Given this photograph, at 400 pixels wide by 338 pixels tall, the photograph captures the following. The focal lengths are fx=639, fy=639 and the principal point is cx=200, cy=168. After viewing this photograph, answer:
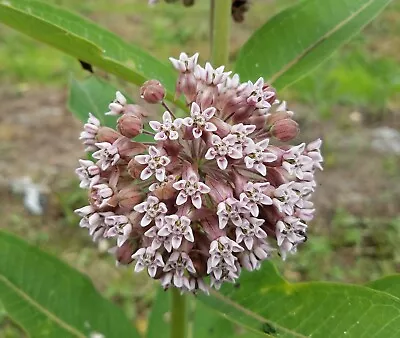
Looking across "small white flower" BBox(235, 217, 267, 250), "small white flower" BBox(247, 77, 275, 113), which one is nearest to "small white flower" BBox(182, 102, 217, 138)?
"small white flower" BBox(247, 77, 275, 113)

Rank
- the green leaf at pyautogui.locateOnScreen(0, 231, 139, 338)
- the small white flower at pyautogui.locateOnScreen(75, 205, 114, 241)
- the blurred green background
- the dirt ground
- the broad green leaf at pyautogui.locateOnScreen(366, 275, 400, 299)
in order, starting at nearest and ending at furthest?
the small white flower at pyautogui.locateOnScreen(75, 205, 114, 241) → the broad green leaf at pyautogui.locateOnScreen(366, 275, 400, 299) → the green leaf at pyautogui.locateOnScreen(0, 231, 139, 338) → the blurred green background → the dirt ground

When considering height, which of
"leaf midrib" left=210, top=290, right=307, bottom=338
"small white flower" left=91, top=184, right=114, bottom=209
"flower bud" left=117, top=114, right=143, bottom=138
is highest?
"flower bud" left=117, top=114, right=143, bottom=138

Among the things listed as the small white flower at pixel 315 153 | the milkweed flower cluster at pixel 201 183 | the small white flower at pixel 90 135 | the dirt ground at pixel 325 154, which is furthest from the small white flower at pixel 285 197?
the dirt ground at pixel 325 154

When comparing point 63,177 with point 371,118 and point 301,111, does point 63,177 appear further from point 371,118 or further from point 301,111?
point 371,118

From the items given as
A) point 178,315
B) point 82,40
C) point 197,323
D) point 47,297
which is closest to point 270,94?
point 82,40

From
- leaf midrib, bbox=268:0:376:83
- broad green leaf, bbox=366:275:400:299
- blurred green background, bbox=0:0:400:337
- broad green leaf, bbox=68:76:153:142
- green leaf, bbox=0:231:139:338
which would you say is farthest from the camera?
blurred green background, bbox=0:0:400:337

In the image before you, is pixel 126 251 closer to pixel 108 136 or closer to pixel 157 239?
pixel 157 239

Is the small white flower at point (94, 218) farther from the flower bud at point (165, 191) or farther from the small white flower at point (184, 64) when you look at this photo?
the small white flower at point (184, 64)

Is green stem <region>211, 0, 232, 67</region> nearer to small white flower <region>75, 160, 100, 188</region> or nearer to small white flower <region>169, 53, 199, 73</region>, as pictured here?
small white flower <region>169, 53, 199, 73</region>
